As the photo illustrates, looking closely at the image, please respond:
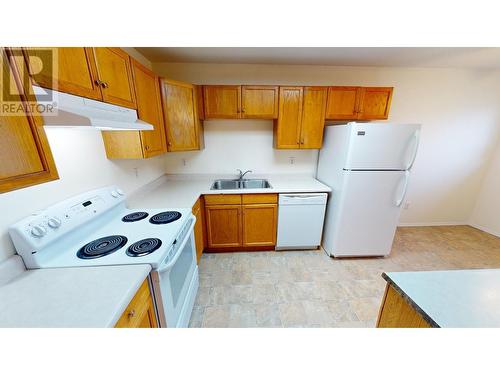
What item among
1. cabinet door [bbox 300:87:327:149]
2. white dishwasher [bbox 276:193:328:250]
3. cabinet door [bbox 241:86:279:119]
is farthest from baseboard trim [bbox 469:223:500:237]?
cabinet door [bbox 241:86:279:119]

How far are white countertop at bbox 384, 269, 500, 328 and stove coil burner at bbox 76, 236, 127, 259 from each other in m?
1.37

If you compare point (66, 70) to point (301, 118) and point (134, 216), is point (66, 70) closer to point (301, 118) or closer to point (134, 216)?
point (134, 216)

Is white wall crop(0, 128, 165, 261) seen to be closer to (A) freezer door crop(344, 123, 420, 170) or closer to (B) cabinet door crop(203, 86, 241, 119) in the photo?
(B) cabinet door crop(203, 86, 241, 119)

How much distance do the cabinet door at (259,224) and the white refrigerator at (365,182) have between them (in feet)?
2.36

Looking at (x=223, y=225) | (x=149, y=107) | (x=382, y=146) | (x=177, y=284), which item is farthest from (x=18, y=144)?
(x=382, y=146)

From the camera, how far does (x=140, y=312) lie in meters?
0.83

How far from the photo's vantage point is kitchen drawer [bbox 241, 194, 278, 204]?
212 cm

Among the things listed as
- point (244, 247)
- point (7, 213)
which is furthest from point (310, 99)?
point (7, 213)

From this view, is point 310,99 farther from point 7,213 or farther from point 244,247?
point 7,213

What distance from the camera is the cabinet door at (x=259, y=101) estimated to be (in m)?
2.10

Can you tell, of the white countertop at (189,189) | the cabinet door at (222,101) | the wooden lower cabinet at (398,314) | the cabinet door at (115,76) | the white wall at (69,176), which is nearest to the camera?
the wooden lower cabinet at (398,314)

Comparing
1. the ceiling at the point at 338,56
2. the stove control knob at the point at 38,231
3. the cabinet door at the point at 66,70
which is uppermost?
the ceiling at the point at 338,56

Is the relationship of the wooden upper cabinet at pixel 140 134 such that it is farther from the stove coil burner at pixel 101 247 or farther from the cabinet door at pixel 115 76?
the stove coil burner at pixel 101 247

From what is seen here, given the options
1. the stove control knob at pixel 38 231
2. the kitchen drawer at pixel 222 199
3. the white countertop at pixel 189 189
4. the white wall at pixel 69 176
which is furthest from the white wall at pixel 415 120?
the stove control knob at pixel 38 231
